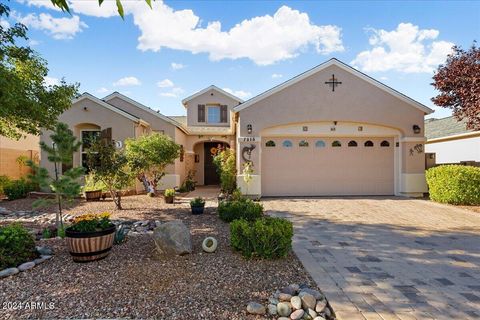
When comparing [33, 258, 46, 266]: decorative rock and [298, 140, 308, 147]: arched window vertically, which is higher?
[298, 140, 308, 147]: arched window

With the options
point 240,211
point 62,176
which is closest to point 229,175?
point 240,211

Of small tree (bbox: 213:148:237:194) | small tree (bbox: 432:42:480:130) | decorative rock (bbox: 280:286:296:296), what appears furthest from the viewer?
small tree (bbox: 213:148:237:194)

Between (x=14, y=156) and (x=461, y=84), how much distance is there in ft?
70.7

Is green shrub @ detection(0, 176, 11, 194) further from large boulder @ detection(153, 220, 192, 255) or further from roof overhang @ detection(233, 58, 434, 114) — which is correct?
large boulder @ detection(153, 220, 192, 255)

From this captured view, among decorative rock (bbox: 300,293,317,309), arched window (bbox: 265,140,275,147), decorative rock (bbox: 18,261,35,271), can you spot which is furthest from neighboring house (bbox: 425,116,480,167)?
decorative rock (bbox: 18,261,35,271)

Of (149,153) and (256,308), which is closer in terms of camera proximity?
(256,308)

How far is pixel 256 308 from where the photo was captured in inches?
125

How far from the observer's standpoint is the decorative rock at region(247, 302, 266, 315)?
3.16 meters

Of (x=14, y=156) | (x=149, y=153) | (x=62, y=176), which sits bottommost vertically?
(x=62, y=176)

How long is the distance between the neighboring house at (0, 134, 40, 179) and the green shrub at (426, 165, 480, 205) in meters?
18.9

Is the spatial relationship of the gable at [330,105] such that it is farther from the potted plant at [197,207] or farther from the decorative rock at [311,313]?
the decorative rock at [311,313]

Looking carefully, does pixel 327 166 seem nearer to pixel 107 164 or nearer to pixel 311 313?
pixel 107 164

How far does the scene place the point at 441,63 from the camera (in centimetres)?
1092

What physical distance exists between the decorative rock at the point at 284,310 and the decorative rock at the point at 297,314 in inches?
1.9
